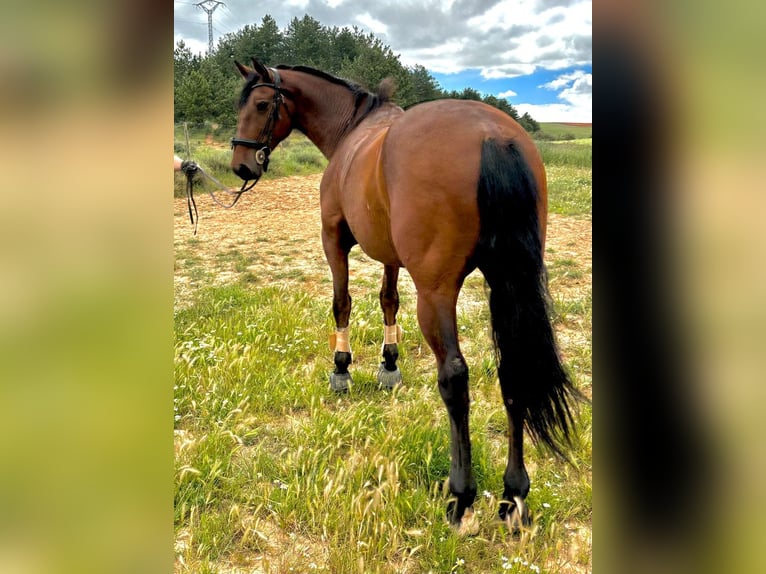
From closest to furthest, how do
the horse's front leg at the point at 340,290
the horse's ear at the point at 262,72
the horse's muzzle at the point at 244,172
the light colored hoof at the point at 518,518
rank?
the light colored hoof at the point at 518,518 < the horse's ear at the point at 262,72 < the horse's front leg at the point at 340,290 < the horse's muzzle at the point at 244,172

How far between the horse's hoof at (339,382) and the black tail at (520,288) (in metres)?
1.91

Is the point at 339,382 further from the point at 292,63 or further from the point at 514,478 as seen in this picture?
the point at 292,63

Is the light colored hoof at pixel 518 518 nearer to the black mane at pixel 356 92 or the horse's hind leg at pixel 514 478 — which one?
the horse's hind leg at pixel 514 478

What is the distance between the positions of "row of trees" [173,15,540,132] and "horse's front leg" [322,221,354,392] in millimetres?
8754

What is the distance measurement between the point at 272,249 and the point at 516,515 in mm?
7127

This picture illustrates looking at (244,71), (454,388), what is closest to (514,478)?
(454,388)

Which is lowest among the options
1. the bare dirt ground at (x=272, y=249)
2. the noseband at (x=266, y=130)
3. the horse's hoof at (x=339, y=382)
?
the horse's hoof at (x=339, y=382)

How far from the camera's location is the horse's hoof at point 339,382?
3.89m

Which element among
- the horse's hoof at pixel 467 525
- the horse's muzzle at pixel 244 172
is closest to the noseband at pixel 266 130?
the horse's muzzle at pixel 244 172
